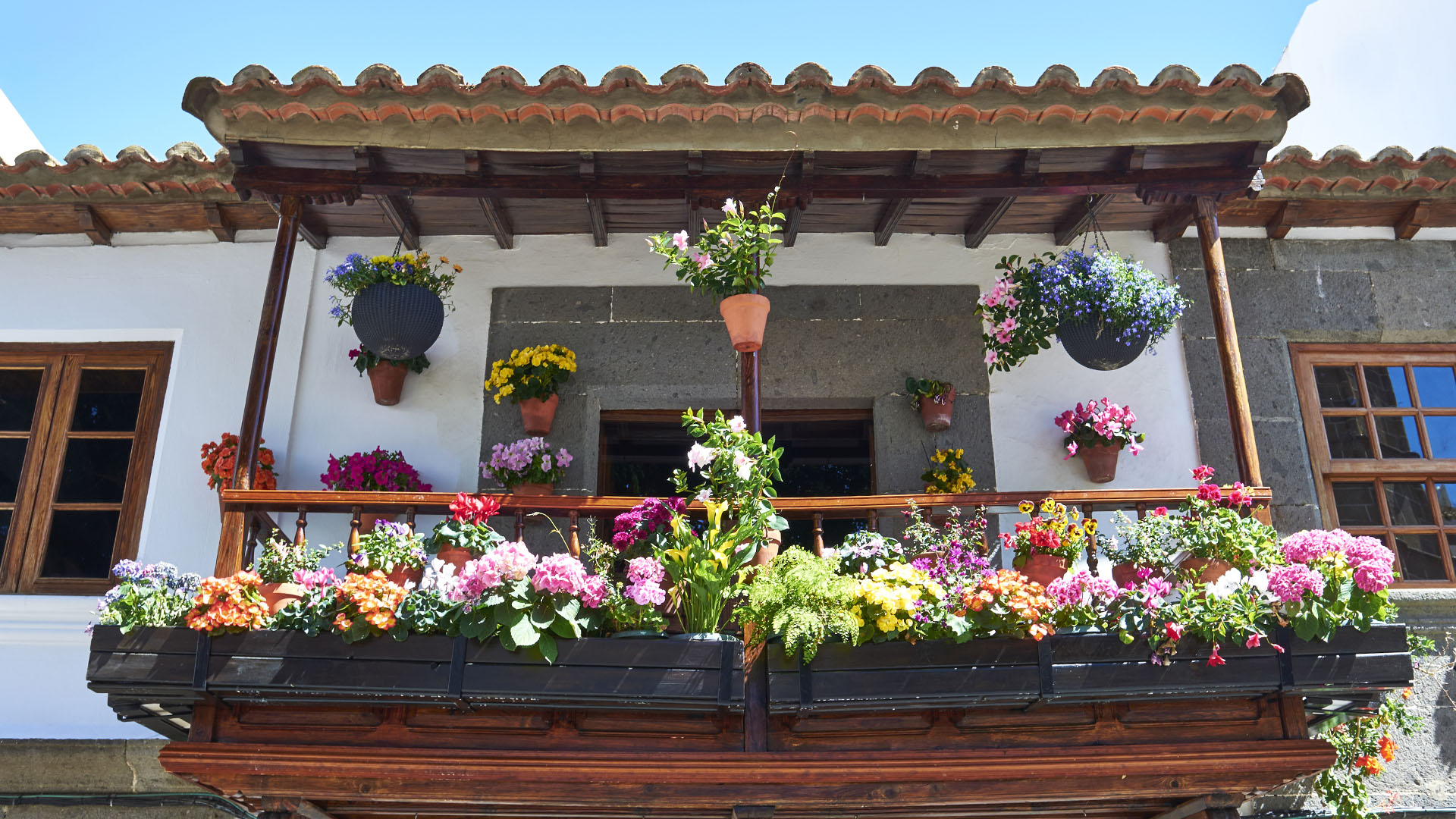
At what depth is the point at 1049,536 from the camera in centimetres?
477

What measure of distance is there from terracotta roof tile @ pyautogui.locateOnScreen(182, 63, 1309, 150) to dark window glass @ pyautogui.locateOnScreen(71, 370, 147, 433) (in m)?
2.07

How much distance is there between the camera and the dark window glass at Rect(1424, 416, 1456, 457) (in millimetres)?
6492

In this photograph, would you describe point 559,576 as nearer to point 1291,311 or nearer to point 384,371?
point 384,371

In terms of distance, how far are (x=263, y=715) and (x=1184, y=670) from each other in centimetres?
362

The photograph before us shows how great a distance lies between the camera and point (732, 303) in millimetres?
5145

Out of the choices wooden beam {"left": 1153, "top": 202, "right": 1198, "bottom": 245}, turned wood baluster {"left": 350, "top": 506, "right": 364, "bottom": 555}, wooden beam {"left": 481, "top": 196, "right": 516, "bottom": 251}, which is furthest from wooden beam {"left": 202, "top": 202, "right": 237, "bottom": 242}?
wooden beam {"left": 1153, "top": 202, "right": 1198, "bottom": 245}

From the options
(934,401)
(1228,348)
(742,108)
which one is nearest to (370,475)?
(742,108)

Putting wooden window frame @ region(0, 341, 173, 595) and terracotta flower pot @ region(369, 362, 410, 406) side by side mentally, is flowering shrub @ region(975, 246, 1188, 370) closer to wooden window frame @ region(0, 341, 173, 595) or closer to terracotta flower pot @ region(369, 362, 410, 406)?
terracotta flower pot @ region(369, 362, 410, 406)

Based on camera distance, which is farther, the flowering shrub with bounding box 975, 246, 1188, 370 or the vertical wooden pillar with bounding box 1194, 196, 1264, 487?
the flowering shrub with bounding box 975, 246, 1188, 370

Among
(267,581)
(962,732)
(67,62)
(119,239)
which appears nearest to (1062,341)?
(962,732)

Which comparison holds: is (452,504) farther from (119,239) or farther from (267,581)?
(119,239)

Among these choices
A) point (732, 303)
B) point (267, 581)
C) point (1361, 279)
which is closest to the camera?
point (267, 581)

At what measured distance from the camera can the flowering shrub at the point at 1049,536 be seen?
4.77m

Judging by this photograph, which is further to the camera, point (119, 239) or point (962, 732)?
point (119, 239)
